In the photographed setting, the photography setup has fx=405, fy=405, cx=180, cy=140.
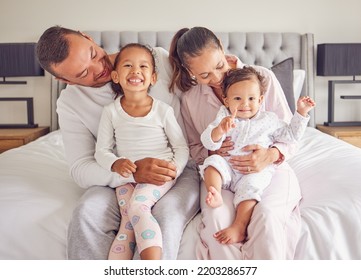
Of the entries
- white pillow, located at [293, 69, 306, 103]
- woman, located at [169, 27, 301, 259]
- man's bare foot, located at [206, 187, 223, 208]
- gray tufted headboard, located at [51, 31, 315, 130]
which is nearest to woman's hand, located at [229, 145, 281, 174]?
woman, located at [169, 27, 301, 259]

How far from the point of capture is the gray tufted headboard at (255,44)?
2.57 meters

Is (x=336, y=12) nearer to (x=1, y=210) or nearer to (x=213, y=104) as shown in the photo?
(x=213, y=104)

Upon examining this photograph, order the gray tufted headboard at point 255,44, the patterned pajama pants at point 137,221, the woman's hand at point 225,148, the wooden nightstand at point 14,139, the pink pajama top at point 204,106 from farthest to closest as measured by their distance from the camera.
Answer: the gray tufted headboard at point 255,44 → the wooden nightstand at point 14,139 → the pink pajama top at point 204,106 → the woman's hand at point 225,148 → the patterned pajama pants at point 137,221

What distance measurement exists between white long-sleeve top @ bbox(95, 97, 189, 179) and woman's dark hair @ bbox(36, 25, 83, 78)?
201mm

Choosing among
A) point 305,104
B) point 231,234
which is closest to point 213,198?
point 231,234

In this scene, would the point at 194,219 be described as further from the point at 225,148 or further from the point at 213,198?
the point at 225,148

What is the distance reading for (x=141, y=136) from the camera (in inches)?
46.6

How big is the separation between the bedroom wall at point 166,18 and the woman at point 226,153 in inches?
53.1

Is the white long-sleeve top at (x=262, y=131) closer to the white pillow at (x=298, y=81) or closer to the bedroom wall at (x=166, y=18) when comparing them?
the white pillow at (x=298, y=81)

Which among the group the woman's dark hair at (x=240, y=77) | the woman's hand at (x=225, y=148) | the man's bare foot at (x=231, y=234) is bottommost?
the man's bare foot at (x=231, y=234)

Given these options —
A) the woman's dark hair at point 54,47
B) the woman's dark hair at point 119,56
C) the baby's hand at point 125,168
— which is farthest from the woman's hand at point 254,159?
the woman's dark hair at point 54,47

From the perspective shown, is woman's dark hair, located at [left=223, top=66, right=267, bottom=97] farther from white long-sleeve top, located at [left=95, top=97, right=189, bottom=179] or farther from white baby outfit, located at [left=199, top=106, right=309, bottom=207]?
white long-sleeve top, located at [left=95, top=97, right=189, bottom=179]

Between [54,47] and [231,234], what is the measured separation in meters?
0.70
